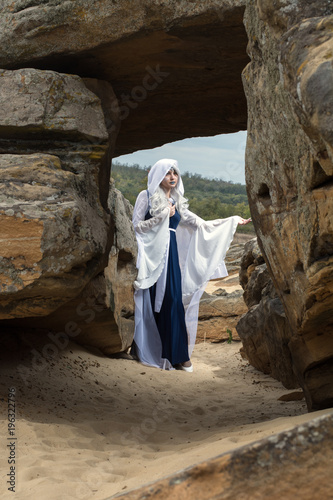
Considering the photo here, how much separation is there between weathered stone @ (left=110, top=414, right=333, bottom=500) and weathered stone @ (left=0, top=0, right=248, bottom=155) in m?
3.33

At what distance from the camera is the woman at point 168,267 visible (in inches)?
282

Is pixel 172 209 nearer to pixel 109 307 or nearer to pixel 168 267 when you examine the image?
pixel 168 267

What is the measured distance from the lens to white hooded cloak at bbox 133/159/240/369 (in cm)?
716

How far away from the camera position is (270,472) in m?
1.66

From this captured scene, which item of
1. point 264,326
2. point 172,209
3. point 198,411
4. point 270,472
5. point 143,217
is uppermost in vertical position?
point 270,472

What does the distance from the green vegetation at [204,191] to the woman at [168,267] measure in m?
15.8

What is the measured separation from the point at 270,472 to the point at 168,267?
5805mm

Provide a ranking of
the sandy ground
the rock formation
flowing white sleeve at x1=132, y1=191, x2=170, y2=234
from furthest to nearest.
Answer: flowing white sleeve at x1=132, y1=191, x2=170, y2=234, the rock formation, the sandy ground

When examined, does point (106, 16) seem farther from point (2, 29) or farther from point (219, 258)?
point (219, 258)

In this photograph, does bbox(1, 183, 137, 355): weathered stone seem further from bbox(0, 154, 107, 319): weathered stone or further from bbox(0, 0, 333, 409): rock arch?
bbox(0, 154, 107, 319): weathered stone

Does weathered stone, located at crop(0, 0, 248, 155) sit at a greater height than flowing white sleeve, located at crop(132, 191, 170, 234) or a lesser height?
greater

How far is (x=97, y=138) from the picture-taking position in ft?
14.6

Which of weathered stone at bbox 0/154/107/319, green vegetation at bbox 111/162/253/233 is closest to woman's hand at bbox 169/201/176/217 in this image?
weathered stone at bbox 0/154/107/319

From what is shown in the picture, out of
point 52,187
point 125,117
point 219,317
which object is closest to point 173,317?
point 125,117
